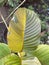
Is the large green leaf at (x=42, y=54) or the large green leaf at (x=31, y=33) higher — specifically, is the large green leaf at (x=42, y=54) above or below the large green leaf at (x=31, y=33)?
below

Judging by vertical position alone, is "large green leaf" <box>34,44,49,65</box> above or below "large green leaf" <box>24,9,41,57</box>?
below

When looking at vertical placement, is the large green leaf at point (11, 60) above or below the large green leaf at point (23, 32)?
below

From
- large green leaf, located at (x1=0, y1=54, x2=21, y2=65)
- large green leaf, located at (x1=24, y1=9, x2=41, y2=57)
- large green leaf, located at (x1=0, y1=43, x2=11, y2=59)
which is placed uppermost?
large green leaf, located at (x1=24, y1=9, x2=41, y2=57)

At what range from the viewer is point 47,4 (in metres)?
2.26

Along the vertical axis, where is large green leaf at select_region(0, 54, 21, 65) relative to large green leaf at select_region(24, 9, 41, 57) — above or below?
below

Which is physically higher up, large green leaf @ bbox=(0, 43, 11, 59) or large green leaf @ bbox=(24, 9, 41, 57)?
large green leaf @ bbox=(24, 9, 41, 57)

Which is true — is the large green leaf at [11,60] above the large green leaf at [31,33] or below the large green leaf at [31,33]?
below

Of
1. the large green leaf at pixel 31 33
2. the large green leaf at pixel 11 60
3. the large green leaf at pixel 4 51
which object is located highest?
the large green leaf at pixel 31 33

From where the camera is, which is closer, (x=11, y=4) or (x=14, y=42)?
(x=14, y=42)

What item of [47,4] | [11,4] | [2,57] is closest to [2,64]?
[2,57]

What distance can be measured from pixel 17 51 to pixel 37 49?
5 centimetres

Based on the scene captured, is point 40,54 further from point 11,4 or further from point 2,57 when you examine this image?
point 11,4

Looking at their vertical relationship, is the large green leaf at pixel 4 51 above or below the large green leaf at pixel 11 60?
above

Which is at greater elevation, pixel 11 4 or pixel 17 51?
pixel 17 51
